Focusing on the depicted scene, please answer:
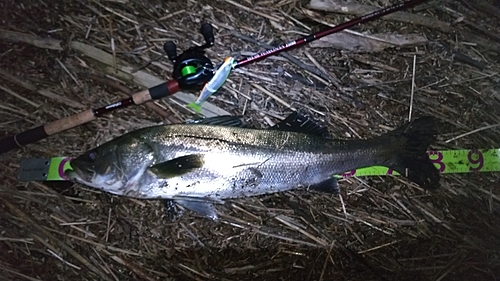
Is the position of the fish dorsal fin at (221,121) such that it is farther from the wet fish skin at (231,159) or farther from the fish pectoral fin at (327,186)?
the fish pectoral fin at (327,186)

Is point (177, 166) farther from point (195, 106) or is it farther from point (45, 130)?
point (45, 130)

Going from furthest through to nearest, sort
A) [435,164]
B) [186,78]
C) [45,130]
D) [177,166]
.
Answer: [435,164] < [45,130] < [186,78] < [177,166]

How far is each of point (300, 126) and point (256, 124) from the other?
365 millimetres

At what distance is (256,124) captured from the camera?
2.89m

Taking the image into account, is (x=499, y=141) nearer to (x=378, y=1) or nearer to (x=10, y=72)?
(x=378, y=1)

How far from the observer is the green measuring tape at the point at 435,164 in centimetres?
284

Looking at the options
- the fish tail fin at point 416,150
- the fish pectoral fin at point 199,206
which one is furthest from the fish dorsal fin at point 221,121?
the fish tail fin at point 416,150

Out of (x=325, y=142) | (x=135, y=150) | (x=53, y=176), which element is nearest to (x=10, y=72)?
(x=53, y=176)

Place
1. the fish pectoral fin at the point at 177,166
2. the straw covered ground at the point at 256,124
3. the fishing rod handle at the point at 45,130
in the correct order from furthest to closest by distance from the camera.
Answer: the straw covered ground at the point at 256,124
the fishing rod handle at the point at 45,130
the fish pectoral fin at the point at 177,166

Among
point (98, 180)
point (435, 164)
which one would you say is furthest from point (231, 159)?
point (435, 164)

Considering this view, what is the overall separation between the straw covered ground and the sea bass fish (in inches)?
10.2

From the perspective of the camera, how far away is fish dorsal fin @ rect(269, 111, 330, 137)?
8.74 feet

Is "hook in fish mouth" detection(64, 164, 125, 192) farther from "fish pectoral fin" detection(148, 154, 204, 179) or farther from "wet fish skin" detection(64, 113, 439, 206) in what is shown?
"fish pectoral fin" detection(148, 154, 204, 179)

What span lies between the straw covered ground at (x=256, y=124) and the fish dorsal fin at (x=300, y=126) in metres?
0.20
